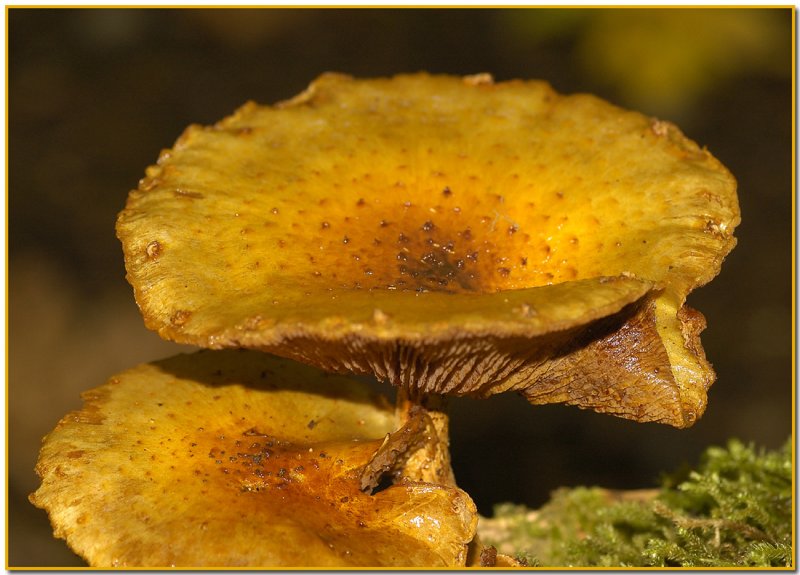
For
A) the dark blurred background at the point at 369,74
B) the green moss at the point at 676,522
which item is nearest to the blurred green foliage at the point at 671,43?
the dark blurred background at the point at 369,74

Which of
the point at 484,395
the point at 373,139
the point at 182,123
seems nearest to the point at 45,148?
the point at 182,123

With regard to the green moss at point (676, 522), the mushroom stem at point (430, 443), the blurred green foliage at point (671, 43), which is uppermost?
the blurred green foliage at point (671, 43)

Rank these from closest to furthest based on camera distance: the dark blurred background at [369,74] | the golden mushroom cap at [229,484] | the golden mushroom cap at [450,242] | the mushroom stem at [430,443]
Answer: the golden mushroom cap at [450,242] → the golden mushroom cap at [229,484] → the mushroom stem at [430,443] → the dark blurred background at [369,74]

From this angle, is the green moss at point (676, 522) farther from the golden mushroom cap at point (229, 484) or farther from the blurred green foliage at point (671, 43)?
the blurred green foliage at point (671, 43)

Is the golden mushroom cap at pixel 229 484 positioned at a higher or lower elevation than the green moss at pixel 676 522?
higher

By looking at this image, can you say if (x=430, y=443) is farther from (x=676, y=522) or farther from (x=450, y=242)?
(x=676, y=522)

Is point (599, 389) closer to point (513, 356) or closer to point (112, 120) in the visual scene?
point (513, 356)

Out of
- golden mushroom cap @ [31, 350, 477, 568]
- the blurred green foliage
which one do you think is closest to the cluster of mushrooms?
golden mushroom cap @ [31, 350, 477, 568]
